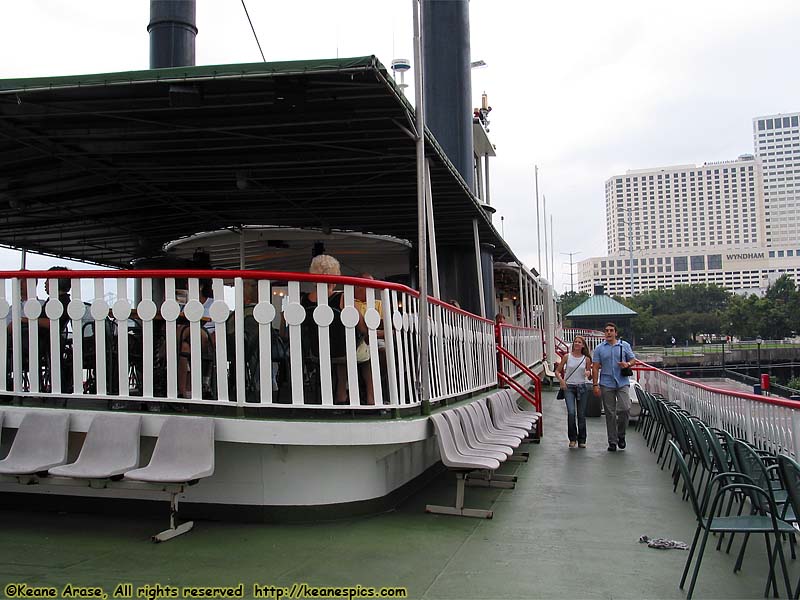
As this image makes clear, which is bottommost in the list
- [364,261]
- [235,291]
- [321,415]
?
[321,415]

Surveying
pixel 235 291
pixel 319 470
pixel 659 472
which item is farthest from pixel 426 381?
pixel 659 472

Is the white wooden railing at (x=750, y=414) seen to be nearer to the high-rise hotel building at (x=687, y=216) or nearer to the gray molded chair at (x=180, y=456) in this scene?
the gray molded chair at (x=180, y=456)

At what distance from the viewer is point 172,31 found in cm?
1173

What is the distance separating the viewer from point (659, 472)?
23.3 ft

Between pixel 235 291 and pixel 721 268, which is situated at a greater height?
pixel 721 268

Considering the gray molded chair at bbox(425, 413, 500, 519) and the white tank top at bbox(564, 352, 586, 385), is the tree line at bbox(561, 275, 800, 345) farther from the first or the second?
the gray molded chair at bbox(425, 413, 500, 519)

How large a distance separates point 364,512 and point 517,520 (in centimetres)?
112

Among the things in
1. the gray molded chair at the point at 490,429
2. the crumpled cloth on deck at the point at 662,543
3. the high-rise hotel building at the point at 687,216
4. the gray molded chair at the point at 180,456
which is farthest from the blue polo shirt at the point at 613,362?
the high-rise hotel building at the point at 687,216

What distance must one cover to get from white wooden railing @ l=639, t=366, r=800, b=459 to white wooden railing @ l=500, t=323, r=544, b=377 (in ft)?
9.12

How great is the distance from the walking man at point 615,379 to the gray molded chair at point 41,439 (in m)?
6.29

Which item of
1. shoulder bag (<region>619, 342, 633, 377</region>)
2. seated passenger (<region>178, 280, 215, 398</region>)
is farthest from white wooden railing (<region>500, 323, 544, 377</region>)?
seated passenger (<region>178, 280, 215, 398</region>)

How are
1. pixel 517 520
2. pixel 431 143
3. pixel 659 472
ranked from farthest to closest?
pixel 659 472, pixel 431 143, pixel 517 520

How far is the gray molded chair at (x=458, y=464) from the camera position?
16.2ft

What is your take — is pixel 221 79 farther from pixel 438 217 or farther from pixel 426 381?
pixel 438 217
